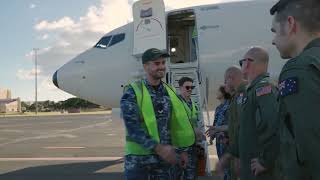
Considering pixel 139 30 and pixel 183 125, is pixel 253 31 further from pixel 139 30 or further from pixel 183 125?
pixel 183 125

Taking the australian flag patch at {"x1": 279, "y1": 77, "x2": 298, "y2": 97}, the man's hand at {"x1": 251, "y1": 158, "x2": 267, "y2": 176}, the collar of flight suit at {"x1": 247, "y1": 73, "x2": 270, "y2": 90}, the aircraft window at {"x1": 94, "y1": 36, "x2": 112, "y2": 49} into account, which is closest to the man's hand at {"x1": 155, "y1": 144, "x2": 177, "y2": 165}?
the man's hand at {"x1": 251, "y1": 158, "x2": 267, "y2": 176}

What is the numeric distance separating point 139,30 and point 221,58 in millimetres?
2038

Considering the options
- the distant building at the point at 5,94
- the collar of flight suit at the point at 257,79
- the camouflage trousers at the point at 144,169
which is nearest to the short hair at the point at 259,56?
the collar of flight suit at the point at 257,79

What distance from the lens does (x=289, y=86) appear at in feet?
5.85

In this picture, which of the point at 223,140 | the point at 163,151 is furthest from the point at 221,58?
the point at 163,151

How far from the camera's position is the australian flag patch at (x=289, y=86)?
1.76 meters

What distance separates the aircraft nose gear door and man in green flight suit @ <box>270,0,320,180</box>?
8532mm

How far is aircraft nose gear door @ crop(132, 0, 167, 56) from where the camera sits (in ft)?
34.8

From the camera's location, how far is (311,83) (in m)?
1.74

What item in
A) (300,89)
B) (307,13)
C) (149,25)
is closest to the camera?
(300,89)

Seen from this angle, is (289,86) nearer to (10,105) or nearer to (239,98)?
(239,98)

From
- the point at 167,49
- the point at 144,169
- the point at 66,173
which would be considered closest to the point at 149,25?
the point at 167,49

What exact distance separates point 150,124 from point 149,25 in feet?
23.1

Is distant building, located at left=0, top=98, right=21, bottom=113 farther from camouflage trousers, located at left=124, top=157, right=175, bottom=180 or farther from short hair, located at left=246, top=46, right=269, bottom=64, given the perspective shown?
short hair, located at left=246, top=46, right=269, bottom=64
